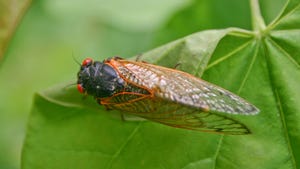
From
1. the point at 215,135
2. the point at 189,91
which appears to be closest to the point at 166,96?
the point at 189,91

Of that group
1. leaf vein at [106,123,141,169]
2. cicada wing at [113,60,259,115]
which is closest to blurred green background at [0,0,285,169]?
cicada wing at [113,60,259,115]

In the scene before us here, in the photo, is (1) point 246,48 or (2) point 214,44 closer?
(2) point 214,44

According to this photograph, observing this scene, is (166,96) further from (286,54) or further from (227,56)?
(286,54)

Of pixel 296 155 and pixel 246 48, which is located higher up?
pixel 246 48

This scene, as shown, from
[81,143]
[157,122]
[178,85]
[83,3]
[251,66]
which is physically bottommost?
[81,143]

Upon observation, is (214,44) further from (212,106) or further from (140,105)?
(140,105)

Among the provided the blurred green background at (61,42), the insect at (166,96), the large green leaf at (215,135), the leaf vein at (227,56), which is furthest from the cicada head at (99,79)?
the blurred green background at (61,42)

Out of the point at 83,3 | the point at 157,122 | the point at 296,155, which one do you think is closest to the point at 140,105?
the point at 157,122

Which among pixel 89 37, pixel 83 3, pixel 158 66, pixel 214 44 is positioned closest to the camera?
pixel 214 44
